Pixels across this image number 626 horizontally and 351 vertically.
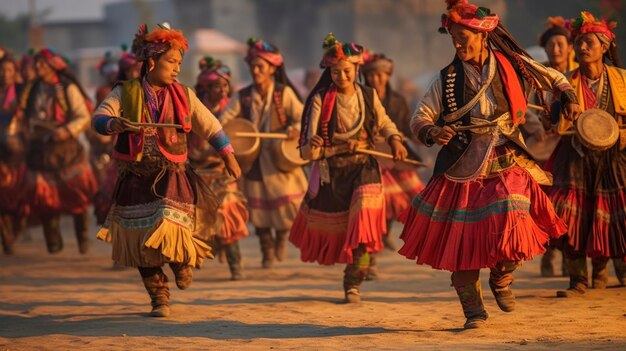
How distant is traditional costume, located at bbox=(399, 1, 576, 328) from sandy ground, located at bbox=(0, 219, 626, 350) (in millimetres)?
499

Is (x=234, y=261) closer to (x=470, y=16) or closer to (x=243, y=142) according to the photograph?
(x=243, y=142)

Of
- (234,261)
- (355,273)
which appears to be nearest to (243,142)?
(234,261)

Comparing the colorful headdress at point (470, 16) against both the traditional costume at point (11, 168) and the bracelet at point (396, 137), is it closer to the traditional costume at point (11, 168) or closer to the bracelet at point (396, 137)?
the bracelet at point (396, 137)

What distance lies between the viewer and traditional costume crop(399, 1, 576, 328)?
9.30 m

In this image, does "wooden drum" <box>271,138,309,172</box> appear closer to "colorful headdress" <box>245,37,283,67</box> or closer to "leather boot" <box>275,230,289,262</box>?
"colorful headdress" <box>245,37,283,67</box>

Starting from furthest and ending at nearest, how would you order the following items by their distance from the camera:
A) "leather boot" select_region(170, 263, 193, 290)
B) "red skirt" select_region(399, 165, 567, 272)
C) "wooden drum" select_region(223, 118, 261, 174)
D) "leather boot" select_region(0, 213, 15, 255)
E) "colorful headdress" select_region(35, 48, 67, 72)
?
"leather boot" select_region(0, 213, 15, 255)
"colorful headdress" select_region(35, 48, 67, 72)
"wooden drum" select_region(223, 118, 261, 174)
"leather boot" select_region(170, 263, 193, 290)
"red skirt" select_region(399, 165, 567, 272)

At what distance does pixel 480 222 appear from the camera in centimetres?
932

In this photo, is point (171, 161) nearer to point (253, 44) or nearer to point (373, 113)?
point (373, 113)

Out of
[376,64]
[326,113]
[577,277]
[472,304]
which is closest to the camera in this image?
[472,304]

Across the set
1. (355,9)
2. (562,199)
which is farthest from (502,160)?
(355,9)

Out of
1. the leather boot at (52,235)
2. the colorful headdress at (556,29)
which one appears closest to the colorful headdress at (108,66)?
the leather boot at (52,235)

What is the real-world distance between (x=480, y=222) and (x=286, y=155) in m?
5.01

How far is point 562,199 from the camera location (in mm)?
11156

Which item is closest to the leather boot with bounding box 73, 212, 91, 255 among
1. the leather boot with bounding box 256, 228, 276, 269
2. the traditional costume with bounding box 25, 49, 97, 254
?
the traditional costume with bounding box 25, 49, 97, 254
